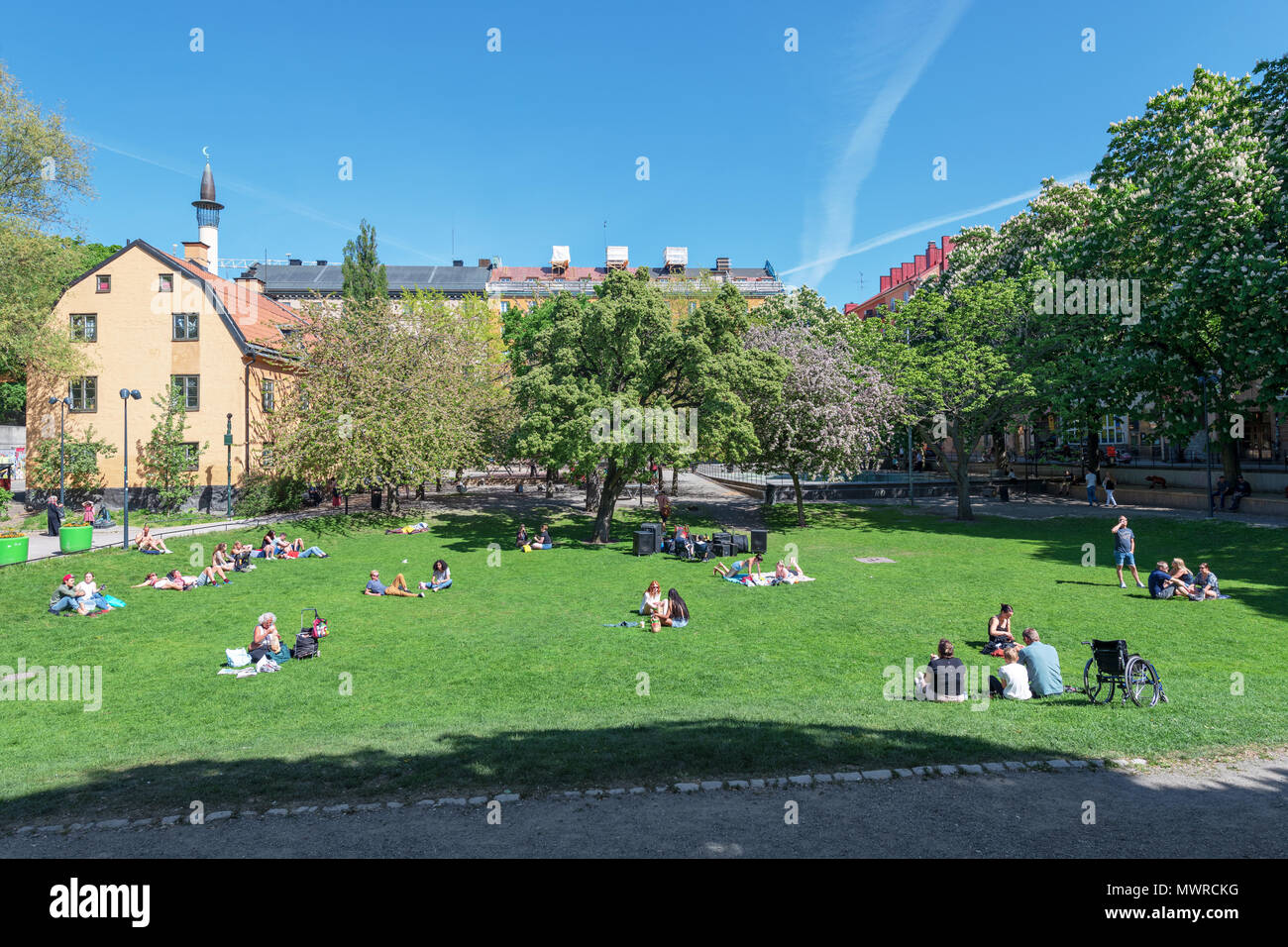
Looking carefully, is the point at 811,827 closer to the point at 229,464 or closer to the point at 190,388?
the point at 229,464

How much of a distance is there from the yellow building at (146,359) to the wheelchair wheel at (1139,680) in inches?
1538

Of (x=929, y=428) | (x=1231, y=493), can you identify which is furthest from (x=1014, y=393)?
(x=1231, y=493)

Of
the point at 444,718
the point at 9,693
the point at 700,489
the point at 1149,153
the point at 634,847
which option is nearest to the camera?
the point at 634,847

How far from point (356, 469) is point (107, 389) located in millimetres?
16814

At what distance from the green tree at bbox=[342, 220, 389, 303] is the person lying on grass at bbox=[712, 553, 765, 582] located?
3664 centimetres

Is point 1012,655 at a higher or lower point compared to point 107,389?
lower

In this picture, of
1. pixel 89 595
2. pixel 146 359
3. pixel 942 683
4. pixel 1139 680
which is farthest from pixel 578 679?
pixel 146 359

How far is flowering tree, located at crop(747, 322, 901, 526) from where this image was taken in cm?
3209

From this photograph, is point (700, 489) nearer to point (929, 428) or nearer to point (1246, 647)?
point (929, 428)

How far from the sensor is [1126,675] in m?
10.5

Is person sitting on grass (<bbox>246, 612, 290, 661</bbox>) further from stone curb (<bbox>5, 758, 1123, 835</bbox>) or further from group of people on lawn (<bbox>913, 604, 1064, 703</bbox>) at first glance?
group of people on lawn (<bbox>913, 604, 1064, 703</bbox>)
